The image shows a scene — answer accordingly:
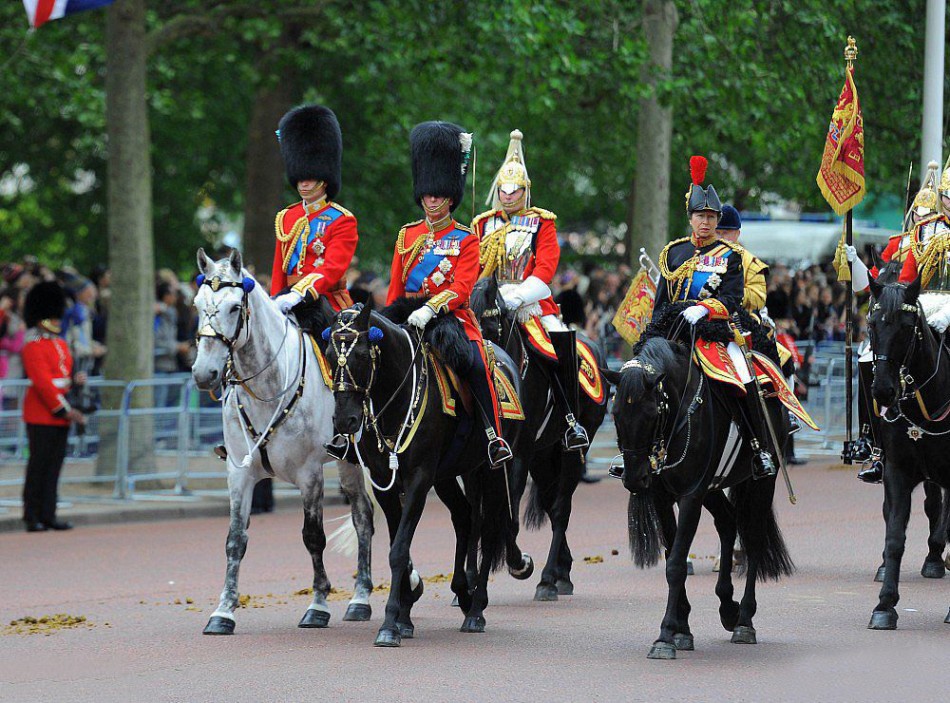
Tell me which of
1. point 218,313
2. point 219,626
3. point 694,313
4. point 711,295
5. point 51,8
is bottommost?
point 219,626

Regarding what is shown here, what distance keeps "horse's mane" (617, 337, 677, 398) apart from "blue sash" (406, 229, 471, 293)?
151 cm

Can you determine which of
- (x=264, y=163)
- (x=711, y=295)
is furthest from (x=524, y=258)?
(x=264, y=163)

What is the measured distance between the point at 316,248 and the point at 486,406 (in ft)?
5.75

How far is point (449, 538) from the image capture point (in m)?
15.7

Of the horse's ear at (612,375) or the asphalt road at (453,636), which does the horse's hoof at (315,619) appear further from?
the horse's ear at (612,375)

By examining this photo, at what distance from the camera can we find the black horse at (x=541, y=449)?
11.8 metres

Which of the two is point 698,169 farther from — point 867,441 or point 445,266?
point 867,441

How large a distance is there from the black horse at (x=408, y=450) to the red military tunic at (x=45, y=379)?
260 inches

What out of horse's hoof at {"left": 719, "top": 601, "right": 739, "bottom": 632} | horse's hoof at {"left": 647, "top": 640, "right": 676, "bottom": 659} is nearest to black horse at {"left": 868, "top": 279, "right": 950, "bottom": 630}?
horse's hoof at {"left": 719, "top": 601, "right": 739, "bottom": 632}

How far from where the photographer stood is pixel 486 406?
10547mm

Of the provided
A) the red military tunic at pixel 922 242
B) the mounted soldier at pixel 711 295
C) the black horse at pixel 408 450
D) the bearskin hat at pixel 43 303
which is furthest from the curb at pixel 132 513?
the mounted soldier at pixel 711 295

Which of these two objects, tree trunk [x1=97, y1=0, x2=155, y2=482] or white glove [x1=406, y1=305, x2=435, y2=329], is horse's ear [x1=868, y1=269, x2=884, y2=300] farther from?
tree trunk [x1=97, y1=0, x2=155, y2=482]

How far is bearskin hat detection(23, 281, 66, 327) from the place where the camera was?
16.5 meters

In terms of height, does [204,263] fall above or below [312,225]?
below
